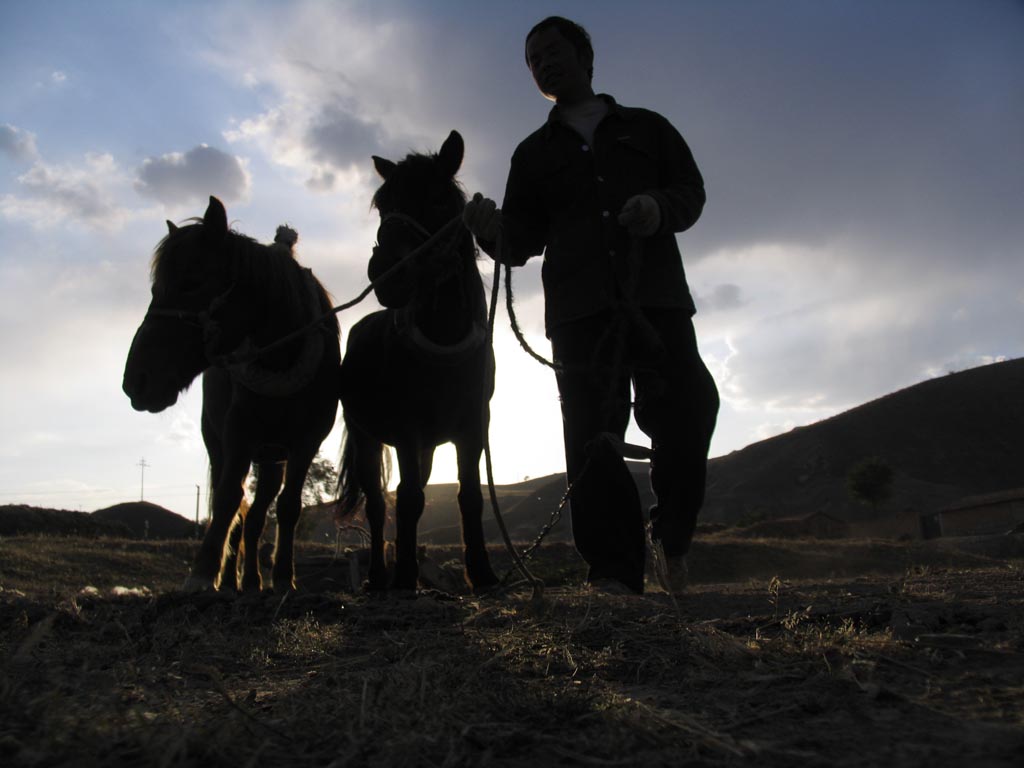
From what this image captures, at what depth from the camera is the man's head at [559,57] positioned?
3793 mm

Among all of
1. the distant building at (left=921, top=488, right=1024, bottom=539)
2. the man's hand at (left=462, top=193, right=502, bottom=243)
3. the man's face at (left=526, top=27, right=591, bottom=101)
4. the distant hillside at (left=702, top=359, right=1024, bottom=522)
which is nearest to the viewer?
the man's hand at (left=462, top=193, right=502, bottom=243)

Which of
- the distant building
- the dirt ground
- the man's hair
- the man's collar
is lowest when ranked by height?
the distant building

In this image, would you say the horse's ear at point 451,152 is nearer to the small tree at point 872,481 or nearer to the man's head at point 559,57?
the man's head at point 559,57

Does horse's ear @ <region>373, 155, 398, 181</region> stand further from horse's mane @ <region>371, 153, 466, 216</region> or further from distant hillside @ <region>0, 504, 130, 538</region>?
distant hillside @ <region>0, 504, 130, 538</region>

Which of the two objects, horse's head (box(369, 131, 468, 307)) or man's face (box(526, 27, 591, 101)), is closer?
man's face (box(526, 27, 591, 101))

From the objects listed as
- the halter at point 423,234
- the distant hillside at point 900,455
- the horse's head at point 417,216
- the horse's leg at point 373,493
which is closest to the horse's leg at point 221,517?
the horse's leg at point 373,493

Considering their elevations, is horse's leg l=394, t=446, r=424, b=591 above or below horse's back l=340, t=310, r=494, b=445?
below

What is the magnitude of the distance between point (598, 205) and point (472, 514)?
216 cm

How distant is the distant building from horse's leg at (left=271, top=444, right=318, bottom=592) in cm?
4044

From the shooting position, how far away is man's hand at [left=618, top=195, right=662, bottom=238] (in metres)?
3.29

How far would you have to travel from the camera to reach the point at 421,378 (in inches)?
178

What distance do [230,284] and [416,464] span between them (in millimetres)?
1463

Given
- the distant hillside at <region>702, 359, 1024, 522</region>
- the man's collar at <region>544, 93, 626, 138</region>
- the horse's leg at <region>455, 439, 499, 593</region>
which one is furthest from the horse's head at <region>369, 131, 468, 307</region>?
the distant hillside at <region>702, 359, 1024, 522</region>

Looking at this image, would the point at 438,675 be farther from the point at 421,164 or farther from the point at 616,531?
the point at 421,164
